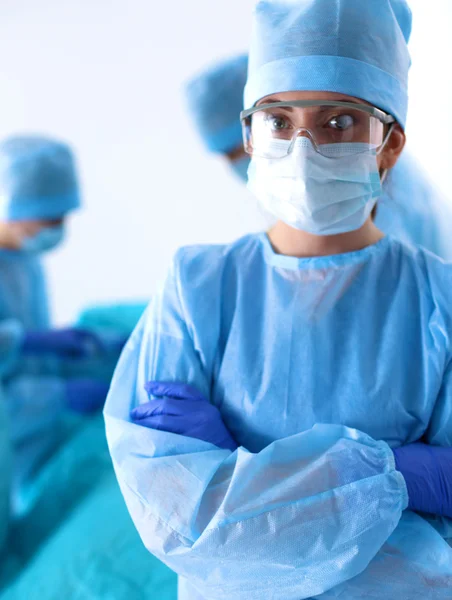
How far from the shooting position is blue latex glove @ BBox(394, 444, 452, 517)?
2.90 ft

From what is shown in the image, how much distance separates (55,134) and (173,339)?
2169 mm

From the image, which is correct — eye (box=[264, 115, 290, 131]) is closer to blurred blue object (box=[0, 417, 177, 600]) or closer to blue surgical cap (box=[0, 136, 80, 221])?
blurred blue object (box=[0, 417, 177, 600])

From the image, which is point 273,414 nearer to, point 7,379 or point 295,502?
point 295,502

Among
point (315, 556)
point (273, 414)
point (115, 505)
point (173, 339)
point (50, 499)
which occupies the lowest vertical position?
point (50, 499)

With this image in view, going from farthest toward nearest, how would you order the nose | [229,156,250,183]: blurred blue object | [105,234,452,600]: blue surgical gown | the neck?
[229,156,250,183]: blurred blue object
the neck
the nose
[105,234,452,600]: blue surgical gown

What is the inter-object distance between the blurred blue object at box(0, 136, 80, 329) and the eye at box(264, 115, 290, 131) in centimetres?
153

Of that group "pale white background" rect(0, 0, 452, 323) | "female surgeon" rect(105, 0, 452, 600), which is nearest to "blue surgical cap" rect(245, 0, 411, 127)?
"female surgeon" rect(105, 0, 452, 600)

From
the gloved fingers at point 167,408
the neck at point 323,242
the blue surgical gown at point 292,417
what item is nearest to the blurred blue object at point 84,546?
the blue surgical gown at point 292,417

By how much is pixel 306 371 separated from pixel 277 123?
445mm

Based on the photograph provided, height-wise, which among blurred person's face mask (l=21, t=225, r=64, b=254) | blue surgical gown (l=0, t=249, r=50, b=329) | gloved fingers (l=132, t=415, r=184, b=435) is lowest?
blue surgical gown (l=0, t=249, r=50, b=329)

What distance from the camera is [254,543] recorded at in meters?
0.83

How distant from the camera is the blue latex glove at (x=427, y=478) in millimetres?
885

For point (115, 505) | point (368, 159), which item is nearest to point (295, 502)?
point (368, 159)

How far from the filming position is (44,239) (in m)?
2.36
